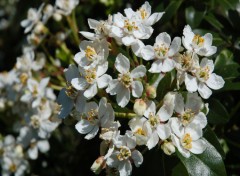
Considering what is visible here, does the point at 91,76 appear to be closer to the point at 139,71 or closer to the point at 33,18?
the point at 139,71

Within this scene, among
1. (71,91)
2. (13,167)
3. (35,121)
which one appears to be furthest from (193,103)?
(13,167)

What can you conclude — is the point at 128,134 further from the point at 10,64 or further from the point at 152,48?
the point at 10,64

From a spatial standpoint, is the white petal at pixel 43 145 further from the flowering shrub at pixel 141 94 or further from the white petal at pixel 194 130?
the white petal at pixel 194 130

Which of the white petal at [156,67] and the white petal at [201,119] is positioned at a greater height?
the white petal at [156,67]

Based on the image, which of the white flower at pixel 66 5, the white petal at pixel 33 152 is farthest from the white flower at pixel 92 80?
the white petal at pixel 33 152

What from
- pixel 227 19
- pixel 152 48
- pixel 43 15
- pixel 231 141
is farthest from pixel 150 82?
pixel 43 15

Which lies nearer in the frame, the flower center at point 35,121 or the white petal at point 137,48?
the white petal at point 137,48

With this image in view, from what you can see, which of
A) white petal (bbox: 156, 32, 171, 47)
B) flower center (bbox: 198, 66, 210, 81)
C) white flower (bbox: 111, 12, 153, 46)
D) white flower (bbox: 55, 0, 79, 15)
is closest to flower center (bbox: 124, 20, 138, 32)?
white flower (bbox: 111, 12, 153, 46)
